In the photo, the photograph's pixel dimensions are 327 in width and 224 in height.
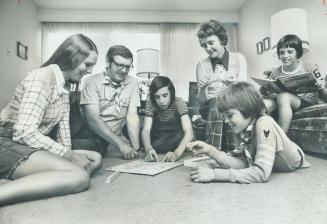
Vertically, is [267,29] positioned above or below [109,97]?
above

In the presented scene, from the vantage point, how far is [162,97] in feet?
5.74

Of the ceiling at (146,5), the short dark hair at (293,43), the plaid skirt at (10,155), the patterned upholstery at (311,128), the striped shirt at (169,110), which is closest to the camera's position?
the plaid skirt at (10,155)

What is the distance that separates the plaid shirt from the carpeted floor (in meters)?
0.21

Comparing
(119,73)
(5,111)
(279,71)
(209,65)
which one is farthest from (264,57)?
(5,111)

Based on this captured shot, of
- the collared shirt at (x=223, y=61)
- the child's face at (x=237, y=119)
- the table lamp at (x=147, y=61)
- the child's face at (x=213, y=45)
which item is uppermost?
the table lamp at (x=147, y=61)

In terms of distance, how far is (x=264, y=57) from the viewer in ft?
11.8

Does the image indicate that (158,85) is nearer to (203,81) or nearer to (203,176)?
(203,81)

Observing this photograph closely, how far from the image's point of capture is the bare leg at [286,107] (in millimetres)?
1721

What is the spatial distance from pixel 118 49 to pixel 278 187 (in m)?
1.22

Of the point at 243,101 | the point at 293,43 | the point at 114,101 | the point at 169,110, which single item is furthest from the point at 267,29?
the point at 243,101

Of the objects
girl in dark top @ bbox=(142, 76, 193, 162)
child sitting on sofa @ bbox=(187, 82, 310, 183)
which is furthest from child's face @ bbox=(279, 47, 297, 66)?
child sitting on sofa @ bbox=(187, 82, 310, 183)

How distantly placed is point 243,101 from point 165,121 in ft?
3.08

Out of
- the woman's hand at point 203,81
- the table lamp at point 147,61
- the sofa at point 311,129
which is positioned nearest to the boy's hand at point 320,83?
the sofa at point 311,129

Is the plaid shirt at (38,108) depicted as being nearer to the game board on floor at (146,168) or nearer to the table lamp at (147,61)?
the game board on floor at (146,168)
